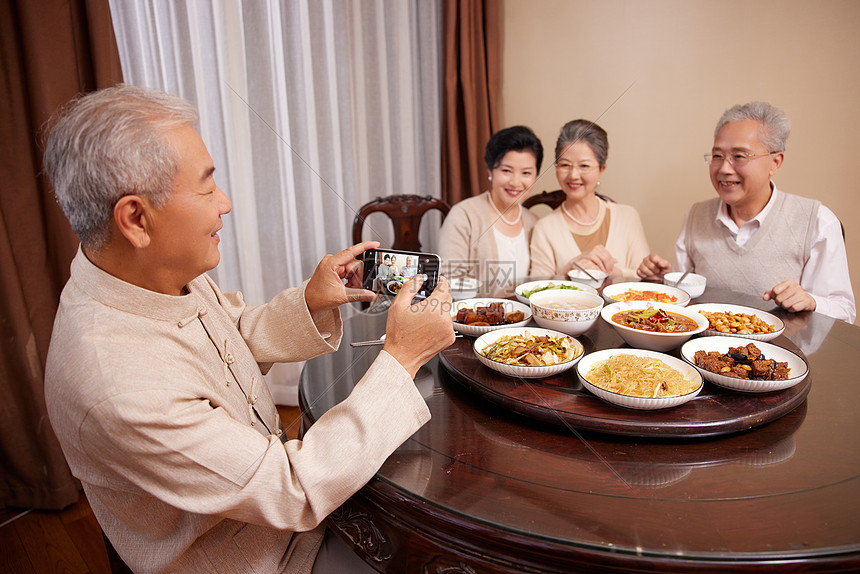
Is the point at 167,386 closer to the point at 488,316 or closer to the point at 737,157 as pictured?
the point at 488,316

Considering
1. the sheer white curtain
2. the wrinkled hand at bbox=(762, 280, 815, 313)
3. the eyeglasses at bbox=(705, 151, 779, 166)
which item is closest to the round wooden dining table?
the wrinkled hand at bbox=(762, 280, 815, 313)

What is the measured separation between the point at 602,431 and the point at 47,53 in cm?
216

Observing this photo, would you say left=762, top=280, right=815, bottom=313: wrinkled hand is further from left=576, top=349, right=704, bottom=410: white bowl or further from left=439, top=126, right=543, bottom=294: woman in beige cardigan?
left=439, top=126, right=543, bottom=294: woman in beige cardigan

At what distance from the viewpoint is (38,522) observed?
2162 millimetres

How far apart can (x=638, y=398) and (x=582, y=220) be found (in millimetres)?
1860

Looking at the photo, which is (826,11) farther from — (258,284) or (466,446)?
(258,284)

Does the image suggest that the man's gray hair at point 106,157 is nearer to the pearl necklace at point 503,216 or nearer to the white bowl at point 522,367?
the white bowl at point 522,367

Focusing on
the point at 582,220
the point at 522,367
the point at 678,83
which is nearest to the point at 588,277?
the point at 582,220

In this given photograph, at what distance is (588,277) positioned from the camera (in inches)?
84.7

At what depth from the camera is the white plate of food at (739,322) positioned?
1381mm

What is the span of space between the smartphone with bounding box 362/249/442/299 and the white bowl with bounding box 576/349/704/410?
440mm

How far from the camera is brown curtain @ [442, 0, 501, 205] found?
3410 mm

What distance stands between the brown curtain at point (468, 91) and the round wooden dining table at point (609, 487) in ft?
8.49

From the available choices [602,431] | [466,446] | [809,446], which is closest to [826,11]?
[809,446]
